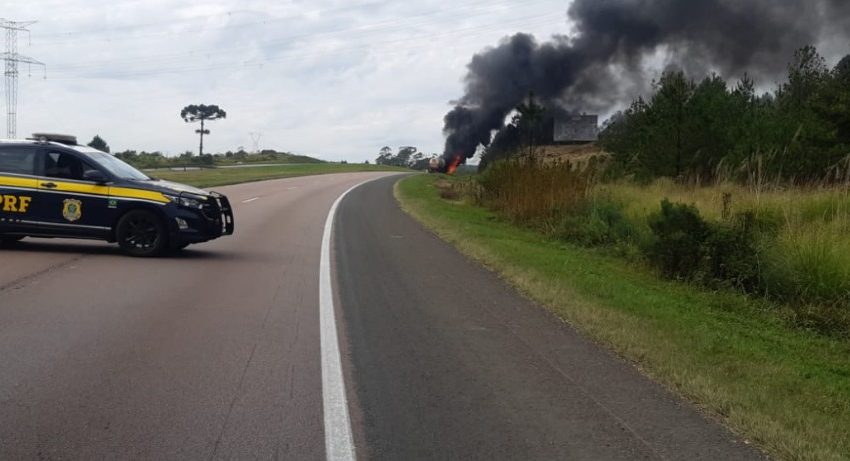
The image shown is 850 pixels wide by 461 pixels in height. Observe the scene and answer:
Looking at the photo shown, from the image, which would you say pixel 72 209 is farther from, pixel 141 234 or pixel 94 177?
pixel 141 234

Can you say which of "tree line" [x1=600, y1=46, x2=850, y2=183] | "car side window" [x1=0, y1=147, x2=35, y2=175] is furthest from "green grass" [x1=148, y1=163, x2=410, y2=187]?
"car side window" [x1=0, y1=147, x2=35, y2=175]

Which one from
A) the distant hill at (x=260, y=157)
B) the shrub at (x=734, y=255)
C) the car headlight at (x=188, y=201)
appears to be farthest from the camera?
the distant hill at (x=260, y=157)

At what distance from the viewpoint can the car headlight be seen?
14.3 metres

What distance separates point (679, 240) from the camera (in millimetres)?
14633

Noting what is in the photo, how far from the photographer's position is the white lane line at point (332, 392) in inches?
211

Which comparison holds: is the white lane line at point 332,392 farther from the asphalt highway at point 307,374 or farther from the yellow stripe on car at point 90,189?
the yellow stripe on car at point 90,189

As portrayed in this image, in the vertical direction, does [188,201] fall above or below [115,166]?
below

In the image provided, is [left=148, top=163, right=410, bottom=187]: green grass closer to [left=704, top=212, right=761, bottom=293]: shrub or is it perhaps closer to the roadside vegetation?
the roadside vegetation

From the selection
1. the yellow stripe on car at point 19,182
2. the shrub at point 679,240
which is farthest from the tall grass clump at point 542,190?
the yellow stripe on car at point 19,182

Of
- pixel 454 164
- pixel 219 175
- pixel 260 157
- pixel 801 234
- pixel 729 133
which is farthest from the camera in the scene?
pixel 260 157

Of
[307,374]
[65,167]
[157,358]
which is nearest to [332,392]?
[307,374]

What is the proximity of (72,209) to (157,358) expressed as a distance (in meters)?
7.56

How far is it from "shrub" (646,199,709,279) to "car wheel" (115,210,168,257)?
26.5 ft

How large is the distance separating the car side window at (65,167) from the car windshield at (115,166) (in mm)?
219
